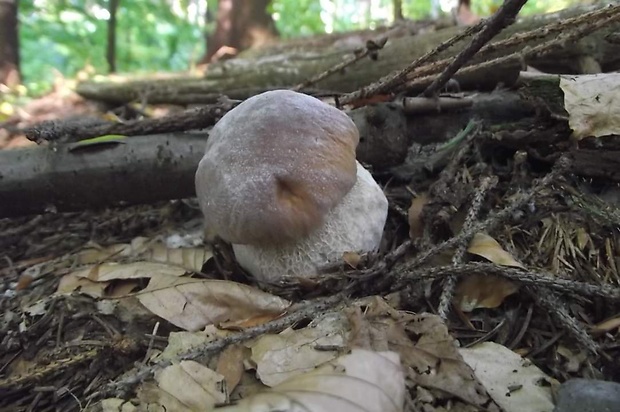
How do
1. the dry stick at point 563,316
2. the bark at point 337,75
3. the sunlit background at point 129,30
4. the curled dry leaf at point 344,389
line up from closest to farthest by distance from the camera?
the curled dry leaf at point 344,389
the dry stick at point 563,316
the bark at point 337,75
the sunlit background at point 129,30

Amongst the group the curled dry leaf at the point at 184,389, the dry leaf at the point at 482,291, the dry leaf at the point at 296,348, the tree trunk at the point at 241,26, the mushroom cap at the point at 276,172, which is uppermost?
the tree trunk at the point at 241,26

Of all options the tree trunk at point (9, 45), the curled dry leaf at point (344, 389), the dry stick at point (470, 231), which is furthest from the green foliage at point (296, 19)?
the curled dry leaf at point (344, 389)

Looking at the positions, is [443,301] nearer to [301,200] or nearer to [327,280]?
[327,280]

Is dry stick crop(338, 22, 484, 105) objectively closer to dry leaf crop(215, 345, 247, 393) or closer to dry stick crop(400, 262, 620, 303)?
dry stick crop(400, 262, 620, 303)

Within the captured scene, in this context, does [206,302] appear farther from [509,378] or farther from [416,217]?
[509,378]

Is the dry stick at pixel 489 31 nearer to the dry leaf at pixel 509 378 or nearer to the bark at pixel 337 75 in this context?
the bark at pixel 337 75

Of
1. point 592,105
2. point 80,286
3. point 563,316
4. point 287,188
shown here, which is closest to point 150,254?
point 80,286

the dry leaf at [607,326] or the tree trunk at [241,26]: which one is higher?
the tree trunk at [241,26]
